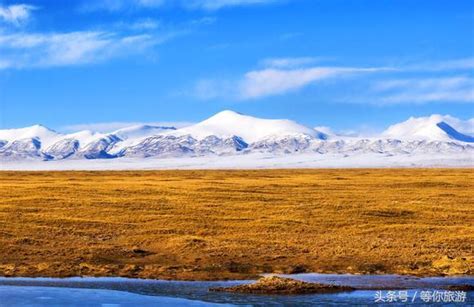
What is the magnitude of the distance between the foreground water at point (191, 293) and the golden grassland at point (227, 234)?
6.63 feet

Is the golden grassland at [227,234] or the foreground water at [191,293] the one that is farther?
the golden grassland at [227,234]

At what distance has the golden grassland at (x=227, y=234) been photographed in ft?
120

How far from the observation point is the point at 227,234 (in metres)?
46.5

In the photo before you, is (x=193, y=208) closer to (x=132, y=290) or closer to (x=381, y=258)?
(x=381, y=258)

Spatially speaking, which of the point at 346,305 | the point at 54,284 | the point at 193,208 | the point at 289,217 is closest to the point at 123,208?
the point at 193,208

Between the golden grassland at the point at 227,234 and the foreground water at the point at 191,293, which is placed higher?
the golden grassland at the point at 227,234

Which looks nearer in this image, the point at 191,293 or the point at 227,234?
the point at 191,293

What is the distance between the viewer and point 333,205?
197ft

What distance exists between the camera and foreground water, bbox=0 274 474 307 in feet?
90.7

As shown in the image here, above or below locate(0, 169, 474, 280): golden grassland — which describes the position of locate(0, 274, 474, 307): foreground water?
below

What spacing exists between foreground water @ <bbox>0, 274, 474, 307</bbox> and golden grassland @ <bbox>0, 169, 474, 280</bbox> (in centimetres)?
202

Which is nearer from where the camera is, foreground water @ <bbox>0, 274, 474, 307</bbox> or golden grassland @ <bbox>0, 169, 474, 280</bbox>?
foreground water @ <bbox>0, 274, 474, 307</bbox>

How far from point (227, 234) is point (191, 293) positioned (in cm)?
1668

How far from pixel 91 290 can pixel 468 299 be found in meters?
14.6
